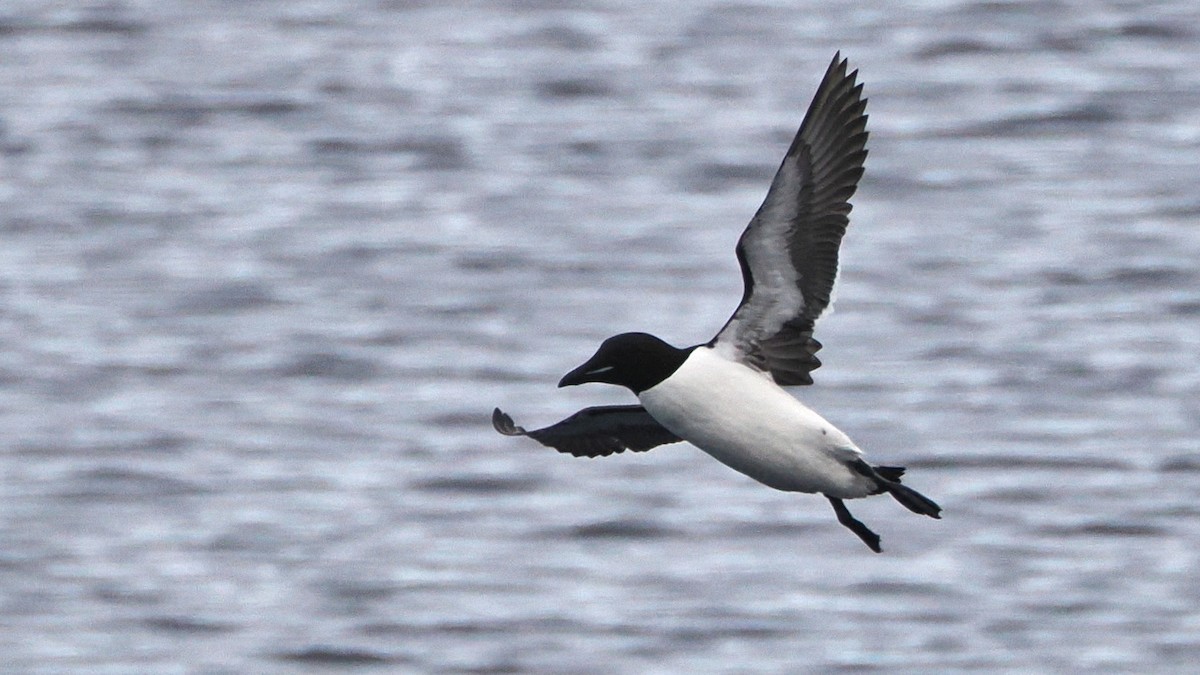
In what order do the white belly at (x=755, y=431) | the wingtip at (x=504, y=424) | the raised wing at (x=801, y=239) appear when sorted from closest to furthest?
the white belly at (x=755, y=431), the raised wing at (x=801, y=239), the wingtip at (x=504, y=424)

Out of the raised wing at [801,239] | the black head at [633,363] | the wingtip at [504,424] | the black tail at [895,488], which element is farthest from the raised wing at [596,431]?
the black tail at [895,488]

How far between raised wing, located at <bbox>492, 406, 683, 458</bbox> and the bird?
3 centimetres

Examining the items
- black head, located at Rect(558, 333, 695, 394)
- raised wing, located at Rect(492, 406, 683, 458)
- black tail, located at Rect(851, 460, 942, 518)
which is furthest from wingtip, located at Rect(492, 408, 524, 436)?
black tail, located at Rect(851, 460, 942, 518)

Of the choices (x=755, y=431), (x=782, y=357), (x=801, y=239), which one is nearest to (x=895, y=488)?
(x=755, y=431)

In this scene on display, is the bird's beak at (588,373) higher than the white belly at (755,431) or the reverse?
higher

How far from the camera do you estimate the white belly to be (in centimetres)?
618

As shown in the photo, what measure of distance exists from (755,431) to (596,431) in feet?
3.13

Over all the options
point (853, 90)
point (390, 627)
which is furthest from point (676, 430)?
point (390, 627)

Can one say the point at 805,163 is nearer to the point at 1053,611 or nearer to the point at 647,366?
the point at 647,366

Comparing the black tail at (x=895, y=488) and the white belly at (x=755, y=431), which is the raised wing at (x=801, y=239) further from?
the black tail at (x=895, y=488)

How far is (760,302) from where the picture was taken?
659 centimetres

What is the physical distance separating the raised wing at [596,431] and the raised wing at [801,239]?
55cm

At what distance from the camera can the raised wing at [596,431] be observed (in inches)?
274

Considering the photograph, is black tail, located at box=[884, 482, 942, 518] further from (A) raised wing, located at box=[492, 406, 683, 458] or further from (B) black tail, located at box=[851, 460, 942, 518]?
(A) raised wing, located at box=[492, 406, 683, 458]
